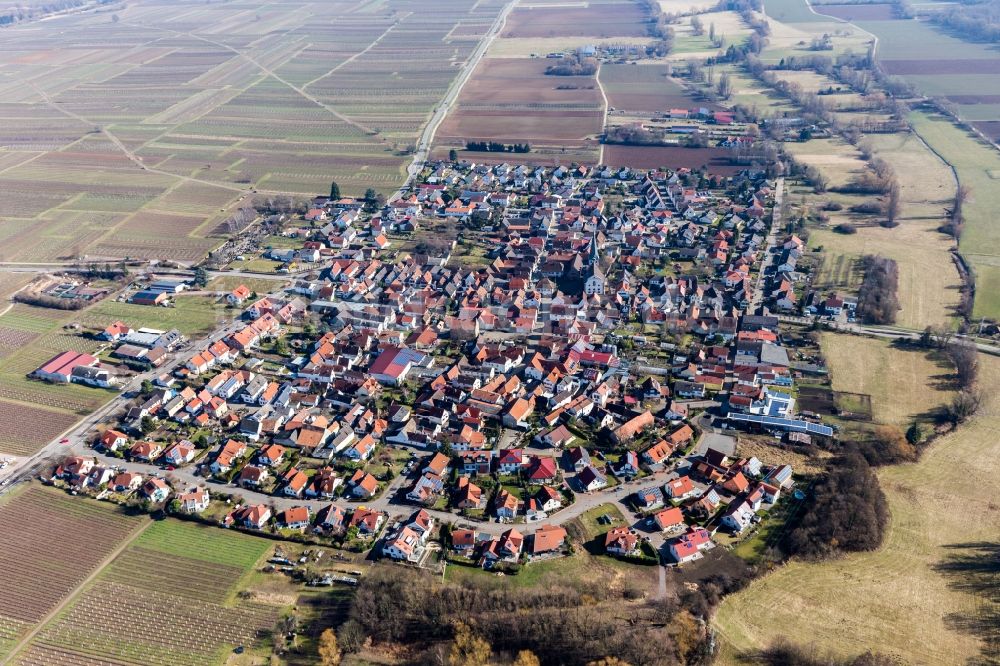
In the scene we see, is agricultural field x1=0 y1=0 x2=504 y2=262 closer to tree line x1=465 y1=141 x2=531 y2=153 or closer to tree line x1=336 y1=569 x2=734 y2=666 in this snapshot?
tree line x1=465 y1=141 x2=531 y2=153

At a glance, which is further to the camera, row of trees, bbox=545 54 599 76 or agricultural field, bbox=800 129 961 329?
row of trees, bbox=545 54 599 76

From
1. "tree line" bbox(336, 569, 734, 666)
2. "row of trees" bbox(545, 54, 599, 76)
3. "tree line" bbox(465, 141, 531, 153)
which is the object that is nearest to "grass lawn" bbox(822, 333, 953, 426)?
"tree line" bbox(336, 569, 734, 666)

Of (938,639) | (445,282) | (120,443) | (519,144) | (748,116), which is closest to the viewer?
(938,639)

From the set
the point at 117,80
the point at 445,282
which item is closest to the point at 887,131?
the point at 445,282

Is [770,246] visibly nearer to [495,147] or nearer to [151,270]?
[495,147]

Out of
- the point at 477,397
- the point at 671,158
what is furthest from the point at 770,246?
the point at 477,397

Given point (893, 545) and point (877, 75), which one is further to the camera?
point (877, 75)

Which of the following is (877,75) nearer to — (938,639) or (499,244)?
(499,244)

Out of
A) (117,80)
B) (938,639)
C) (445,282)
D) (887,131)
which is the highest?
(117,80)
